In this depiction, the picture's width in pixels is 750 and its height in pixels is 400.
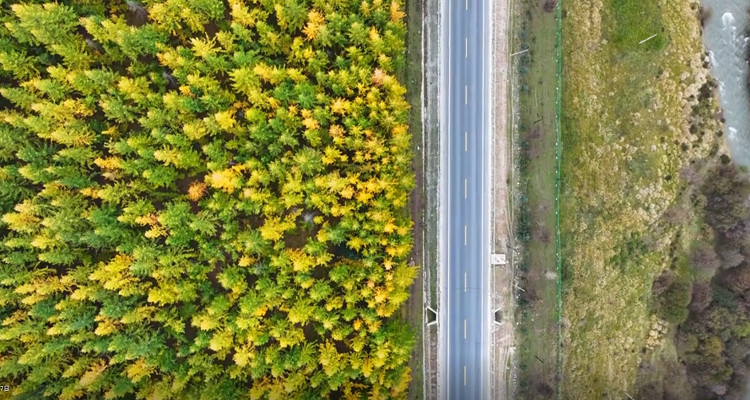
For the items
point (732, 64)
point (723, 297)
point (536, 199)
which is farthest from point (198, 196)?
point (732, 64)

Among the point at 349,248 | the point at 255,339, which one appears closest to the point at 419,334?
the point at 349,248

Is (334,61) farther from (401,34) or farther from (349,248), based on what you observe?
(349,248)

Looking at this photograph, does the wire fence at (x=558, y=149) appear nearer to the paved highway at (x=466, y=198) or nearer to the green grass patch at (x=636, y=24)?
the green grass patch at (x=636, y=24)

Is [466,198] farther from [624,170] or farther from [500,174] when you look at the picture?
[624,170]

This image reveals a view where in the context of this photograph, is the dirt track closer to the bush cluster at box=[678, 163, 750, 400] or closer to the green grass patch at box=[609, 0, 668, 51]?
the green grass patch at box=[609, 0, 668, 51]

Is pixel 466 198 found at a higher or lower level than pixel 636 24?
lower

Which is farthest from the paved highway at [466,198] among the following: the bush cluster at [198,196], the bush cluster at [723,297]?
the bush cluster at [723,297]
